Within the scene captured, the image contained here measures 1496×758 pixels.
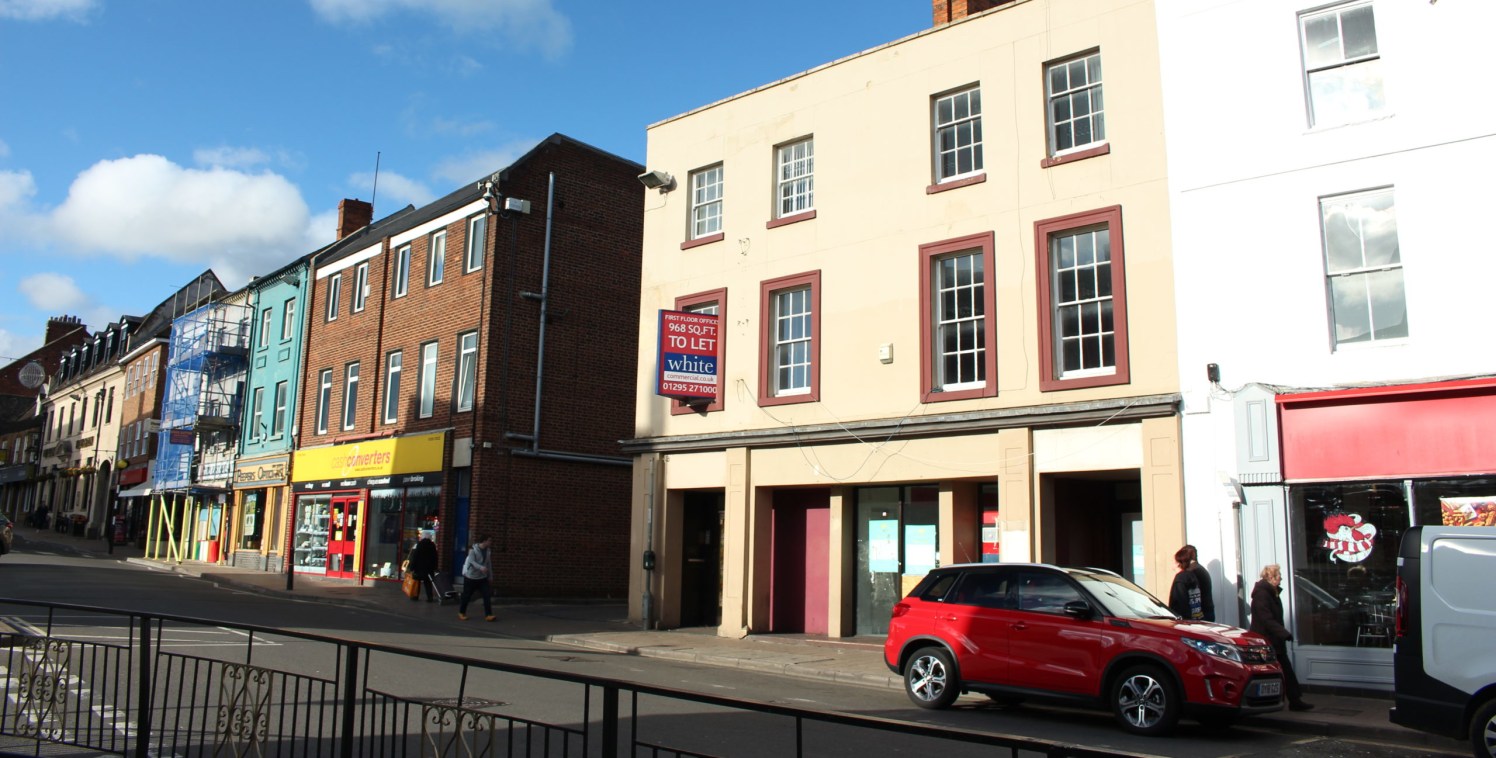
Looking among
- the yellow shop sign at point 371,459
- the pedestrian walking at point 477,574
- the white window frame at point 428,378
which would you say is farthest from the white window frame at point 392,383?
the pedestrian walking at point 477,574

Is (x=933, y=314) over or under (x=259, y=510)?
→ over

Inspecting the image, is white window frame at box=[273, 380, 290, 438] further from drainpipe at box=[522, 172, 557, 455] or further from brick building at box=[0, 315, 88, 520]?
brick building at box=[0, 315, 88, 520]

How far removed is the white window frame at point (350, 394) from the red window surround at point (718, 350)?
13.9 metres

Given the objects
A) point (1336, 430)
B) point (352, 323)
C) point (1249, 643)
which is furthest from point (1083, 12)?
point (352, 323)

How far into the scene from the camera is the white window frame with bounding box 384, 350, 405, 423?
29.0 meters

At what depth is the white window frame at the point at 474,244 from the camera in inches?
1046

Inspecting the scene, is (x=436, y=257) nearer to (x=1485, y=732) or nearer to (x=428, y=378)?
(x=428, y=378)

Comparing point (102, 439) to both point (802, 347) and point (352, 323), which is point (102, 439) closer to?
point (352, 323)

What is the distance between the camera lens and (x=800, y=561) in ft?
63.7

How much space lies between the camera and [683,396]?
19.8 meters

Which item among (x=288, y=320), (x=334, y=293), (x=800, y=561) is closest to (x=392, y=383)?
(x=334, y=293)

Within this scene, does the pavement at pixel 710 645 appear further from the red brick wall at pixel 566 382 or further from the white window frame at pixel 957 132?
the white window frame at pixel 957 132

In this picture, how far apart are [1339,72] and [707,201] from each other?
11192 millimetres

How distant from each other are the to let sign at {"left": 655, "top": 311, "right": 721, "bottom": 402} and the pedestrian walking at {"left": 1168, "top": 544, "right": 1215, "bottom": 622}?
954cm
